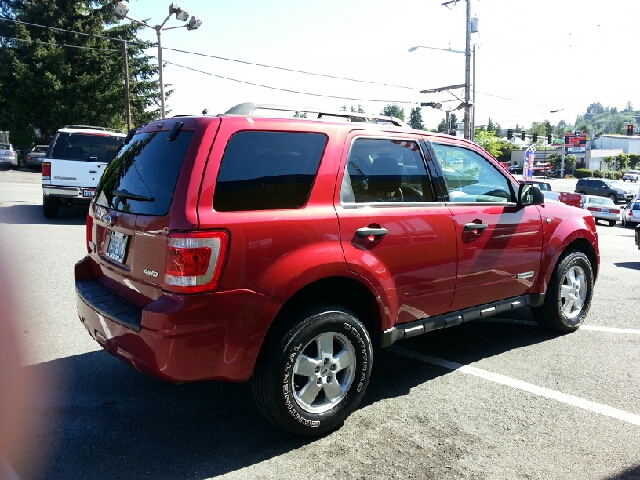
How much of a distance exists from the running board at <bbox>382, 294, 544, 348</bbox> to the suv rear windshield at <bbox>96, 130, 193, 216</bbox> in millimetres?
1720

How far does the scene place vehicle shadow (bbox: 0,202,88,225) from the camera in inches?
487

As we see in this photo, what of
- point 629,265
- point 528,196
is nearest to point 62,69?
point 629,265

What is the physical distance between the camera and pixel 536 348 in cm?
504

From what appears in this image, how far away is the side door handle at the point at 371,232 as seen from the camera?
11.5ft

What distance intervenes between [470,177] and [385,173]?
3.57 feet

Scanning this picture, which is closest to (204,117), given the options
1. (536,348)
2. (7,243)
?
(536,348)

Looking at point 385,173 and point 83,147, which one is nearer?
point 385,173

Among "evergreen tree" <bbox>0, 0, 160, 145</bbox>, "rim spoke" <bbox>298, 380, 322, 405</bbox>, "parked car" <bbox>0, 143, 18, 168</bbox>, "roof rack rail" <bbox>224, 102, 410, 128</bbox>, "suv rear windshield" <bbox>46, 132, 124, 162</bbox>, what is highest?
"evergreen tree" <bbox>0, 0, 160, 145</bbox>

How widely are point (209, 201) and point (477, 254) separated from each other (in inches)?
89.0

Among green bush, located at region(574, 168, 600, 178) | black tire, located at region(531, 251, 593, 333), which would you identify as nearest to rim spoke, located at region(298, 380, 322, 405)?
black tire, located at region(531, 251, 593, 333)

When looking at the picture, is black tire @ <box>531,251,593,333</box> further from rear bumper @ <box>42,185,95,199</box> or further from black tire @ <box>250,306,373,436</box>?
rear bumper @ <box>42,185,95,199</box>

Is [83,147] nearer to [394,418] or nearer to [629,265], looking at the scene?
[394,418]

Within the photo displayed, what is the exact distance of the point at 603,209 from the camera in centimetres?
2541

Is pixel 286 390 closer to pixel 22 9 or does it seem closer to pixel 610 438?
pixel 610 438
